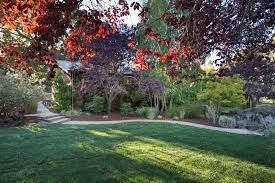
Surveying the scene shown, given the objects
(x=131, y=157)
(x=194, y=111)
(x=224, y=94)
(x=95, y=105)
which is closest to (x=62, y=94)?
(x=95, y=105)

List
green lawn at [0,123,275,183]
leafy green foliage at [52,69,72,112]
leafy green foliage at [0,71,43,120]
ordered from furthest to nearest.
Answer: leafy green foliage at [52,69,72,112]
leafy green foliage at [0,71,43,120]
green lawn at [0,123,275,183]

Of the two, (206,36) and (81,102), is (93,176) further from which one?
(81,102)

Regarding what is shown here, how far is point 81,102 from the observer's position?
15938mm

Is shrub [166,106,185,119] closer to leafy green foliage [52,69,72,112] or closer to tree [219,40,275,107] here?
tree [219,40,275,107]

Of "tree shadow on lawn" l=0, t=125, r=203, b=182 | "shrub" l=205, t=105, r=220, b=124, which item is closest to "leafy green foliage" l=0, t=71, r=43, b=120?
"tree shadow on lawn" l=0, t=125, r=203, b=182

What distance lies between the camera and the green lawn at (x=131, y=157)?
4977 mm

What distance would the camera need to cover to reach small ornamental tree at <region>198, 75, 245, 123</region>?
12.4m

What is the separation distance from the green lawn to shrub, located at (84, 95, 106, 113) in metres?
5.84

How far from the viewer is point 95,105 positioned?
1522 centimetres

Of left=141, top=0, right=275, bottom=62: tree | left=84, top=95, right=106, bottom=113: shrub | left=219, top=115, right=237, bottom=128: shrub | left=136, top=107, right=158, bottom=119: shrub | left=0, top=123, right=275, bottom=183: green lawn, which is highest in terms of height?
left=141, top=0, right=275, bottom=62: tree

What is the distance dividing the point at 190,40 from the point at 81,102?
11415mm

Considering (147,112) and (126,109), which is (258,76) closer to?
(147,112)

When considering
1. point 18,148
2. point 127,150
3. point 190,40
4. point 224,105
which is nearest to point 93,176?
point 127,150

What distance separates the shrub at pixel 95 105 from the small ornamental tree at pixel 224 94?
19.1 feet
